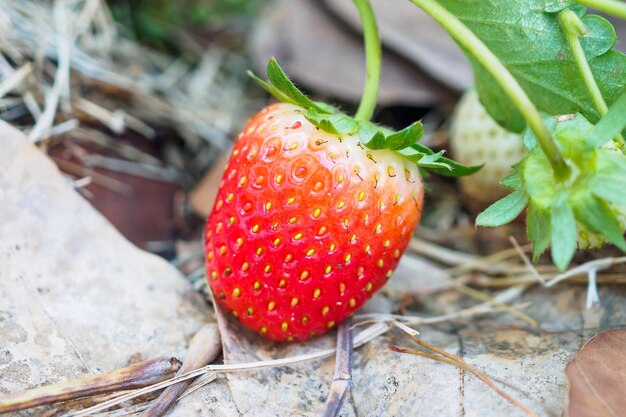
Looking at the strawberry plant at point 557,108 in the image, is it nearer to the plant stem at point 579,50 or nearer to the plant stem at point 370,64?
the plant stem at point 579,50

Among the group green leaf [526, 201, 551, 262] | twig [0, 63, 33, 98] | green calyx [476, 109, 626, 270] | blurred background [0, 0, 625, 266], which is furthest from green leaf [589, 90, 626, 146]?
twig [0, 63, 33, 98]

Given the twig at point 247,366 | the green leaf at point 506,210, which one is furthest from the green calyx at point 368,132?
the twig at point 247,366

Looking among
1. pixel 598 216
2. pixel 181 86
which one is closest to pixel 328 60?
pixel 181 86

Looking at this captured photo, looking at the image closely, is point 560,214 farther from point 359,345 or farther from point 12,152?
point 12,152

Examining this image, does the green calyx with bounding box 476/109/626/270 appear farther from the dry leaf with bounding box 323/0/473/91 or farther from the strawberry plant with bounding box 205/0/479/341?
the dry leaf with bounding box 323/0/473/91

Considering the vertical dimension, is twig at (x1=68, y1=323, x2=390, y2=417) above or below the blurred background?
below

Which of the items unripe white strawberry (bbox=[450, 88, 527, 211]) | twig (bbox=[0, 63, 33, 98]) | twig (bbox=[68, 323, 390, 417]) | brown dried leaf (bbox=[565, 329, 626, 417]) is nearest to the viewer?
brown dried leaf (bbox=[565, 329, 626, 417])

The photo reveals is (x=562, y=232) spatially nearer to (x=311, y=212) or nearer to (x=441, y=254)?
(x=311, y=212)
